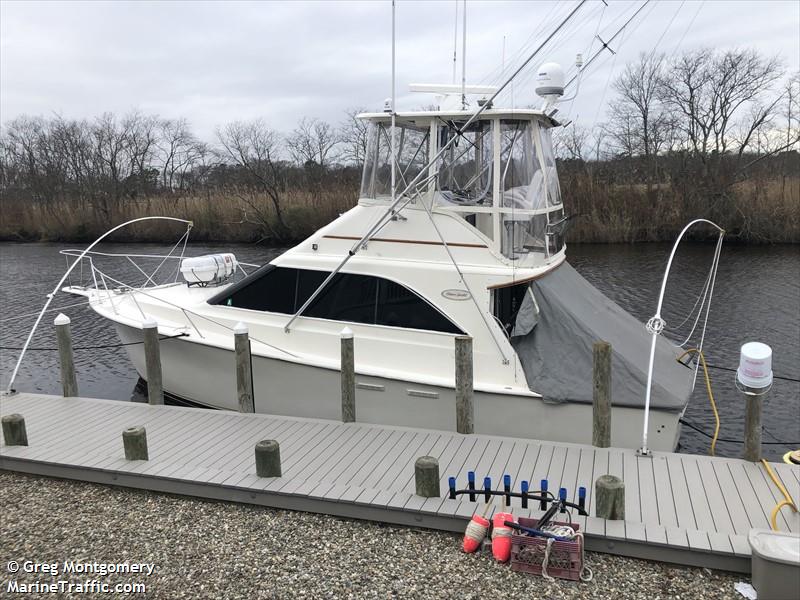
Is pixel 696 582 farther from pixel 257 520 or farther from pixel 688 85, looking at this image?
pixel 688 85

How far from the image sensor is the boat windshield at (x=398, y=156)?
7305 millimetres

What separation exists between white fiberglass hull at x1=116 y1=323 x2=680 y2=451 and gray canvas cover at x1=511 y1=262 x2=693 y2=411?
14cm

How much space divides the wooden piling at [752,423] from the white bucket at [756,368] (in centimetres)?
10

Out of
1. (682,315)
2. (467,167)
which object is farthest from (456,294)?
(682,315)

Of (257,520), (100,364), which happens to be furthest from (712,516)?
(100,364)

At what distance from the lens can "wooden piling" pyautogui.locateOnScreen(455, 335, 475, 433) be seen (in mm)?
5965

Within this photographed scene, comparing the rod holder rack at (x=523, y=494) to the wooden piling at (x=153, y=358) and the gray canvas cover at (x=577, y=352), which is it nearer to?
the gray canvas cover at (x=577, y=352)

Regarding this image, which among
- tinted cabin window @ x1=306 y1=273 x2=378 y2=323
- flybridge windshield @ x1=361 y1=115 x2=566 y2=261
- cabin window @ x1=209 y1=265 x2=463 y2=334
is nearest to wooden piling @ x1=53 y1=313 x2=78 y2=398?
cabin window @ x1=209 y1=265 x2=463 y2=334

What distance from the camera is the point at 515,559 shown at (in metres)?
4.28

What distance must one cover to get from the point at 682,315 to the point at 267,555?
13.3 metres

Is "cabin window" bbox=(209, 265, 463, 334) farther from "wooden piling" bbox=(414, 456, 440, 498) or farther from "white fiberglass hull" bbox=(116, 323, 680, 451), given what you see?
"wooden piling" bbox=(414, 456, 440, 498)

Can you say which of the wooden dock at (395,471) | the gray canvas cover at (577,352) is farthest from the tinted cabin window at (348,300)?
the gray canvas cover at (577,352)

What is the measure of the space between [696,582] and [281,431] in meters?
3.94

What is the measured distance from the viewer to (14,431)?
20.6 ft
